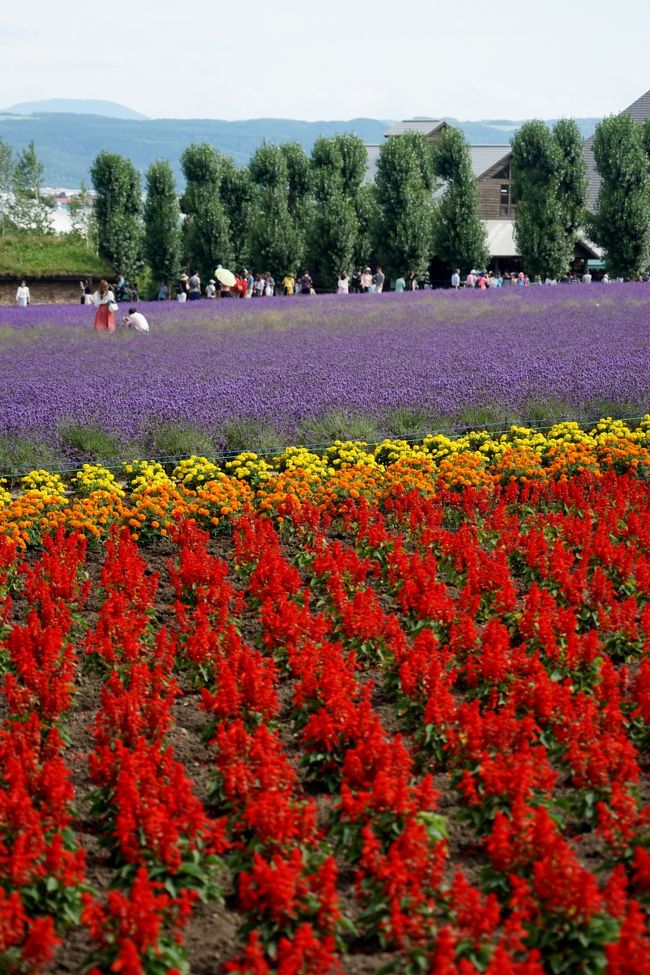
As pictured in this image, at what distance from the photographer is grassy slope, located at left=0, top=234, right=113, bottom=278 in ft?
154

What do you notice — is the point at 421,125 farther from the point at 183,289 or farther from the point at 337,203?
the point at 183,289

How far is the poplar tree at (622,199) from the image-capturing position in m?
44.4

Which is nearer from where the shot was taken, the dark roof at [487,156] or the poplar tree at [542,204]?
the poplar tree at [542,204]

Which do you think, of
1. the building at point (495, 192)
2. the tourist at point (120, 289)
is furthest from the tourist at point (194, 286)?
the building at point (495, 192)

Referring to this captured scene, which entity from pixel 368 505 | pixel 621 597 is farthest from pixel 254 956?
pixel 368 505

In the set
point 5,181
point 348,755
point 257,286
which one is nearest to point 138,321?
point 348,755

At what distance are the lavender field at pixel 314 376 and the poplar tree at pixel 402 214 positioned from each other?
22.1 metres

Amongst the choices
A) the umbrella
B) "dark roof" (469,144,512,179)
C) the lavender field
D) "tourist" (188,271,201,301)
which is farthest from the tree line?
the lavender field

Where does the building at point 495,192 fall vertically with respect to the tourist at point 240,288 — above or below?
above

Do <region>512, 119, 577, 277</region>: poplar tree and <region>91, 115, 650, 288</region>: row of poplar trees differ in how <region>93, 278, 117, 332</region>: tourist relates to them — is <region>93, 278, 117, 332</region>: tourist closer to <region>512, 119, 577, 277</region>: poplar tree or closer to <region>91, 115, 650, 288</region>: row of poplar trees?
<region>91, 115, 650, 288</region>: row of poplar trees

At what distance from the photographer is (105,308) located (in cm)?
2198

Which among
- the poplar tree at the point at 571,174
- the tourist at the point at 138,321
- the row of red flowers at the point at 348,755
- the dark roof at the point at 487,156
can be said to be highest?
the dark roof at the point at 487,156

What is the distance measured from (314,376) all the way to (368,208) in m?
33.3

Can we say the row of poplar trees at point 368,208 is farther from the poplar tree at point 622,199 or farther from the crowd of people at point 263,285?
the crowd of people at point 263,285
